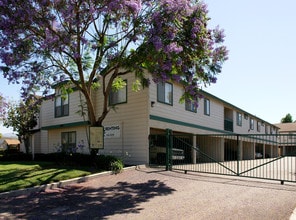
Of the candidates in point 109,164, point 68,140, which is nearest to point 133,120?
point 109,164

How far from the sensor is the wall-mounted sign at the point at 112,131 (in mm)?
17797

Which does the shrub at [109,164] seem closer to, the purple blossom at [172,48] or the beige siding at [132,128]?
the beige siding at [132,128]

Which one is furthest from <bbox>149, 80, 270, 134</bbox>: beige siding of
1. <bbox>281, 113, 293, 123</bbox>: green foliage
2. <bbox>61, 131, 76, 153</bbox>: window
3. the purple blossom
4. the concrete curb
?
<bbox>281, 113, 293, 123</bbox>: green foliage

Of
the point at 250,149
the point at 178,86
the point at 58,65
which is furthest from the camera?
the point at 250,149

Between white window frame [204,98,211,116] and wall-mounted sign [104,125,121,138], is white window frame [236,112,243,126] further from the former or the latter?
wall-mounted sign [104,125,121,138]

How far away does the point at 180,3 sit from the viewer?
10828 mm

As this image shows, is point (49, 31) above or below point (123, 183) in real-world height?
above

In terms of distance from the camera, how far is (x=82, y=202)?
850 centimetres

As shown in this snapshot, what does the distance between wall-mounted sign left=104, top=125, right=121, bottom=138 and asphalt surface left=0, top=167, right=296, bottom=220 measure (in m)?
5.87

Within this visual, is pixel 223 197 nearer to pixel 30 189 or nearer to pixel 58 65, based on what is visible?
pixel 30 189

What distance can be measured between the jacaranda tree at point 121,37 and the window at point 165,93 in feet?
13.1

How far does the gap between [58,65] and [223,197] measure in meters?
9.47

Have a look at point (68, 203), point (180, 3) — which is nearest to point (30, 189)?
point (68, 203)

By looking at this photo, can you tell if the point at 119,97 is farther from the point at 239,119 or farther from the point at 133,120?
the point at 239,119
